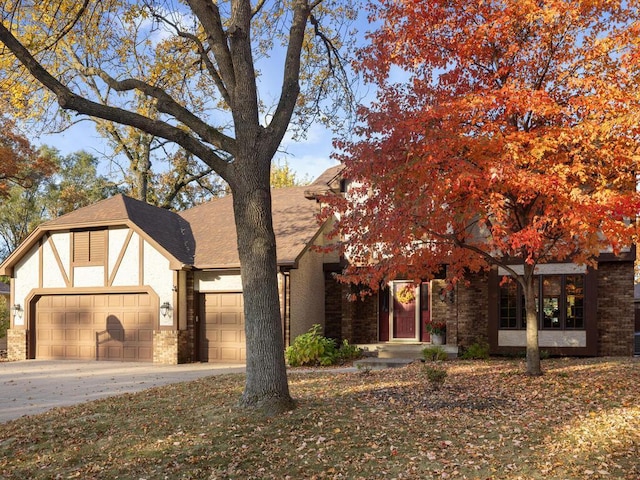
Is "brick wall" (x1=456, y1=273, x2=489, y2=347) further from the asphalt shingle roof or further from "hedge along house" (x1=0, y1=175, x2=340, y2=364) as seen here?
the asphalt shingle roof

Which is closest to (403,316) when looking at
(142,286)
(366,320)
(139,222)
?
(366,320)

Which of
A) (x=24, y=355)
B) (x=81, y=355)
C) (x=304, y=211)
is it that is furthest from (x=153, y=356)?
(x=304, y=211)

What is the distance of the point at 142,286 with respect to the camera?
17906mm

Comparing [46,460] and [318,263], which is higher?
[318,263]

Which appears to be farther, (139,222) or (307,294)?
(139,222)

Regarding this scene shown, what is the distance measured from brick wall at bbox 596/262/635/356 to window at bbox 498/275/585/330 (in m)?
0.65

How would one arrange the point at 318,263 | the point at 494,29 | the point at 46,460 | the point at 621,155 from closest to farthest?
the point at 46,460 → the point at 621,155 → the point at 494,29 → the point at 318,263

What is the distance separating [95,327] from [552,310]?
1437 centimetres

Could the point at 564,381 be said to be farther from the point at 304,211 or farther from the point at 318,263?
the point at 304,211

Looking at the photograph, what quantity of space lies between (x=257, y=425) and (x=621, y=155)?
277 inches

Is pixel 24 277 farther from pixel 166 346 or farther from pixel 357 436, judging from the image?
pixel 357 436

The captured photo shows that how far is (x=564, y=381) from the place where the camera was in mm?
10172

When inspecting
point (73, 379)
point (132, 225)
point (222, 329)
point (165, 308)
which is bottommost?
point (73, 379)

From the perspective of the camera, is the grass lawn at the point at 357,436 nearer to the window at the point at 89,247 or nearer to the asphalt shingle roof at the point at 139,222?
the asphalt shingle roof at the point at 139,222
